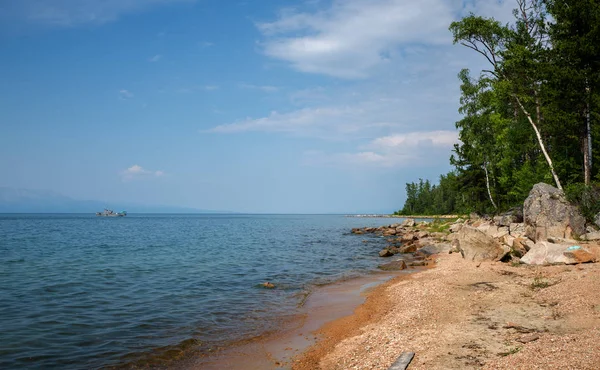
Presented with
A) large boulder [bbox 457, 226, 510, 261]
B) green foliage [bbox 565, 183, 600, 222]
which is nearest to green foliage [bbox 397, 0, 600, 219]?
green foliage [bbox 565, 183, 600, 222]

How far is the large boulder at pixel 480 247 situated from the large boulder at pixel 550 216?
3.69 metres

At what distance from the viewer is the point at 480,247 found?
72.8 ft

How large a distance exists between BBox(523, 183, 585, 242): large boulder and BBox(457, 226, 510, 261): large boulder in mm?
3693

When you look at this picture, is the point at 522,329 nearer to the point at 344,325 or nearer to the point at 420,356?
the point at 420,356

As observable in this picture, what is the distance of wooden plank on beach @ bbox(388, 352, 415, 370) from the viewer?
7.70 meters

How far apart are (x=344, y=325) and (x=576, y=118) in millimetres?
23698

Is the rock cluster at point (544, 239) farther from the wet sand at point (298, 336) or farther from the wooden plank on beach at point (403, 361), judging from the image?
the wooden plank on beach at point (403, 361)

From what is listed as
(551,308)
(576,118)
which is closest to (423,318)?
(551,308)

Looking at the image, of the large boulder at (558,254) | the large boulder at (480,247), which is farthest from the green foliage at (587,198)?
the large boulder at (558,254)

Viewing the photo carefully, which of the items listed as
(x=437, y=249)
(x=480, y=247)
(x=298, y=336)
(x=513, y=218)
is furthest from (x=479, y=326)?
(x=513, y=218)

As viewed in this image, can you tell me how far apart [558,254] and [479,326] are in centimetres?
1025

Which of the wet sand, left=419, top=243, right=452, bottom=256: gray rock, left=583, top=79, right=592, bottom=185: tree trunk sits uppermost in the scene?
left=583, top=79, right=592, bottom=185: tree trunk

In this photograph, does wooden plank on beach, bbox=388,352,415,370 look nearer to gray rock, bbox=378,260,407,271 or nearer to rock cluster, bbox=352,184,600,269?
rock cluster, bbox=352,184,600,269

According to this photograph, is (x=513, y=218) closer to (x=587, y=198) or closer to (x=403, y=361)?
(x=587, y=198)
